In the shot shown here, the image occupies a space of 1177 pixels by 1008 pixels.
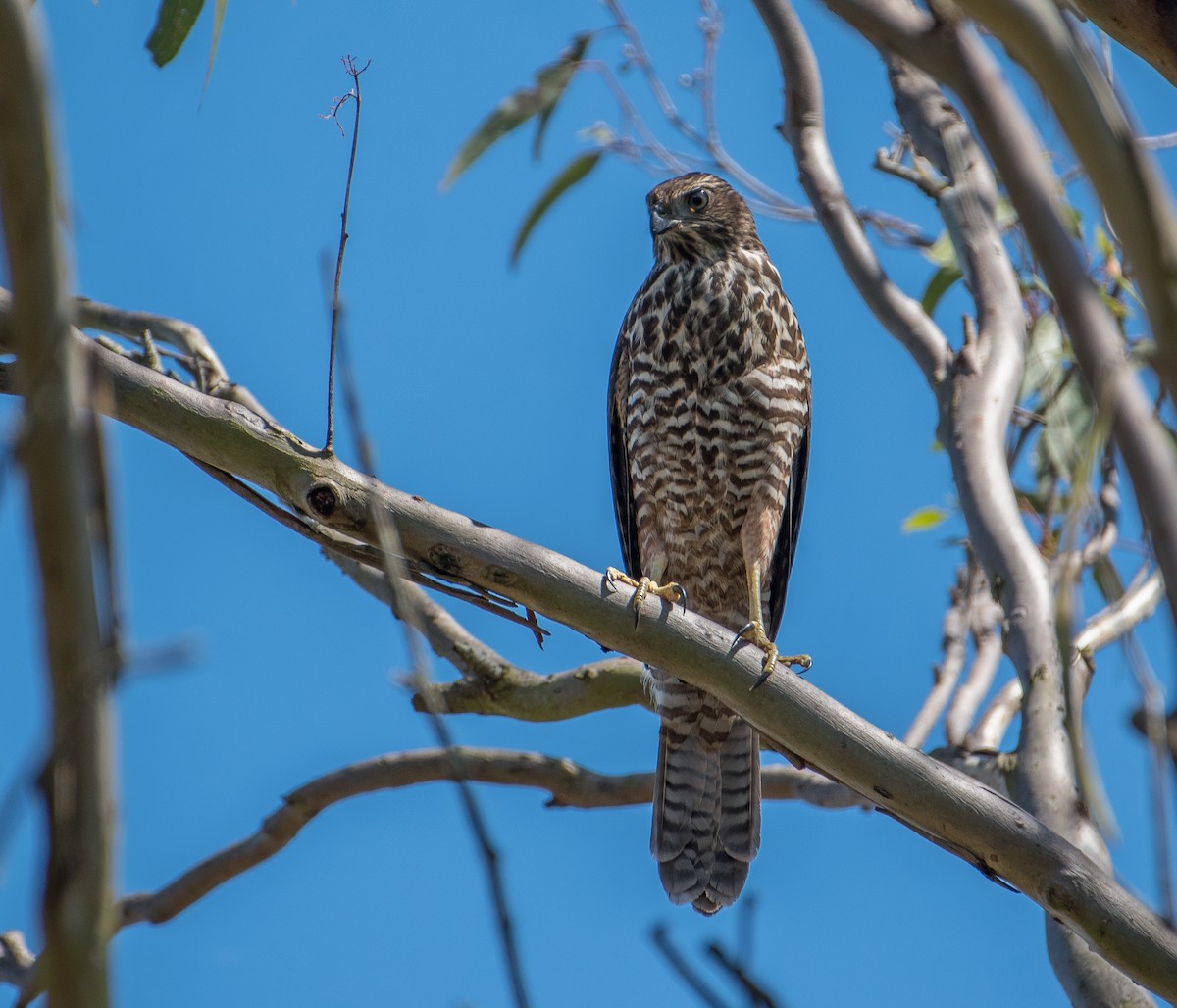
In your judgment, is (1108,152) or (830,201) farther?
(830,201)

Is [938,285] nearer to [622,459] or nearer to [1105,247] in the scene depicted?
[1105,247]

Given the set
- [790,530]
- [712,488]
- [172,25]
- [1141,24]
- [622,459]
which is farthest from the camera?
[622,459]

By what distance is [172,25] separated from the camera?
2.91 m

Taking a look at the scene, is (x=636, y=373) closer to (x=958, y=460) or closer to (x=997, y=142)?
(x=958, y=460)

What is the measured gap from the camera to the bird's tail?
168 inches

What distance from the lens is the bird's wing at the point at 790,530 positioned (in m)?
4.61

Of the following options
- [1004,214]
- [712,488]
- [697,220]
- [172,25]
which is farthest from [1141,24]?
[697,220]

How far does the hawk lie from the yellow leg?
0.02m

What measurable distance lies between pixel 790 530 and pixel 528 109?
5.55ft

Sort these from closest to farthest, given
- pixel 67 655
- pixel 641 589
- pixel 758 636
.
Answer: pixel 67 655 → pixel 641 589 → pixel 758 636

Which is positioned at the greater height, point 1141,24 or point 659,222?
point 659,222

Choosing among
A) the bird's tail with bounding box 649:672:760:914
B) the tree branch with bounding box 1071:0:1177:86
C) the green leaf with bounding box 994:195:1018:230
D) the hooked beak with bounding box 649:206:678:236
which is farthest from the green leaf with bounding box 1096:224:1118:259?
the tree branch with bounding box 1071:0:1177:86

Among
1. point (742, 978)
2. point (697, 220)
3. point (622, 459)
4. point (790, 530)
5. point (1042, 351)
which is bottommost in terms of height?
point (742, 978)

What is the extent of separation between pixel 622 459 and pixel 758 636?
4.51 ft
